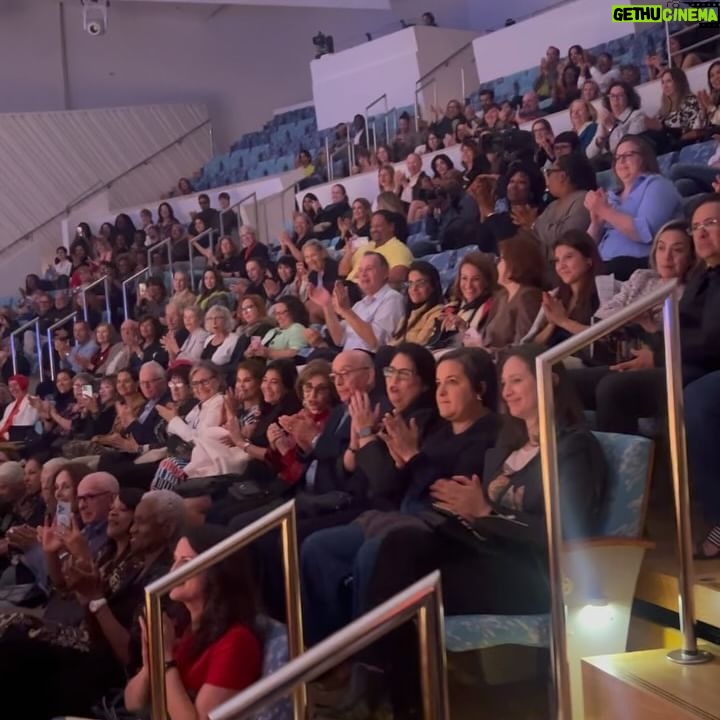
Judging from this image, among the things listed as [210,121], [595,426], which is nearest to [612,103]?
[595,426]

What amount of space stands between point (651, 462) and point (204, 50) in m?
10.7

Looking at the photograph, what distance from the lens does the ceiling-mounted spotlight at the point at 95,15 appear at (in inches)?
366

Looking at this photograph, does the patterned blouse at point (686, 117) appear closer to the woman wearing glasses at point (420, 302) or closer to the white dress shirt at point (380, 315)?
the woman wearing glasses at point (420, 302)

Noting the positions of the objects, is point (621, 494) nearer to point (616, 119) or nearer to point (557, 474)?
point (557, 474)

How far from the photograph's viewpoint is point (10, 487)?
14.3 ft

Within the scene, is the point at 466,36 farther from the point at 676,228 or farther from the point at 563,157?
the point at 676,228

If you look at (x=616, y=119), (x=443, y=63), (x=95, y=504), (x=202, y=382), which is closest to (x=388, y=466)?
(x=95, y=504)

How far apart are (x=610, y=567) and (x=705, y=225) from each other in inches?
35.8

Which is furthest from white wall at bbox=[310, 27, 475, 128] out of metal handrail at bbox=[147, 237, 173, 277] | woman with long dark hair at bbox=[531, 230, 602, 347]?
woman with long dark hair at bbox=[531, 230, 602, 347]

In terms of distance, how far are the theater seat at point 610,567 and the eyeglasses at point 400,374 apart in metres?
1.00

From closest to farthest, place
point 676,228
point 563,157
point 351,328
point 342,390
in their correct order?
point 676,228, point 342,390, point 563,157, point 351,328

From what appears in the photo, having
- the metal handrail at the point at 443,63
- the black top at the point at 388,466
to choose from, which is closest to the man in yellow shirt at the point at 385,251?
the black top at the point at 388,466

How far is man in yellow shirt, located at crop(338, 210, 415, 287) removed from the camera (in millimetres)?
4086

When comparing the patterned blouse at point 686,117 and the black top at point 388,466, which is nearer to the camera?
the black top at point 388,466
